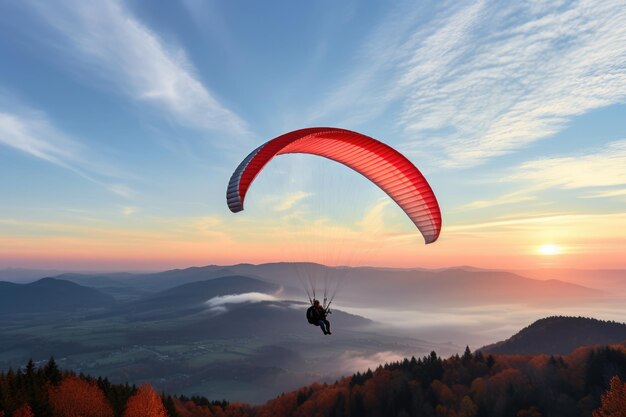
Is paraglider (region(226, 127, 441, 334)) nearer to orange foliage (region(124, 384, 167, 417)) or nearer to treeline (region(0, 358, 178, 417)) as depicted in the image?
treeline (region(0, 358, 178, 417))

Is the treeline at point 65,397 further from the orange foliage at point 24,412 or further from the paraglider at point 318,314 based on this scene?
the paraglider at point 318,314

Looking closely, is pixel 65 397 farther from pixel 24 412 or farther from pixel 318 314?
pixel 318 314

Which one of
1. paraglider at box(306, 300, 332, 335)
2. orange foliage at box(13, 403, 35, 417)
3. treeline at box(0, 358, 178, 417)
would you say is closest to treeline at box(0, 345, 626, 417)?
treeline at box(0, 358, 178, 417)

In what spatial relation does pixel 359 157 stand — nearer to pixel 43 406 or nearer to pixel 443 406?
pixel 43 406

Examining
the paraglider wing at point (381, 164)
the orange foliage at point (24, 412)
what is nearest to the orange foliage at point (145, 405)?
the orange foliage at point (24, 412)

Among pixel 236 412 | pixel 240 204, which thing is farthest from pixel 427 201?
pixel 236 412

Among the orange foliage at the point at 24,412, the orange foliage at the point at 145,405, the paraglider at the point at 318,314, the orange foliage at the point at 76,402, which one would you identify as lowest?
the orange foliage at the point at 145,405
